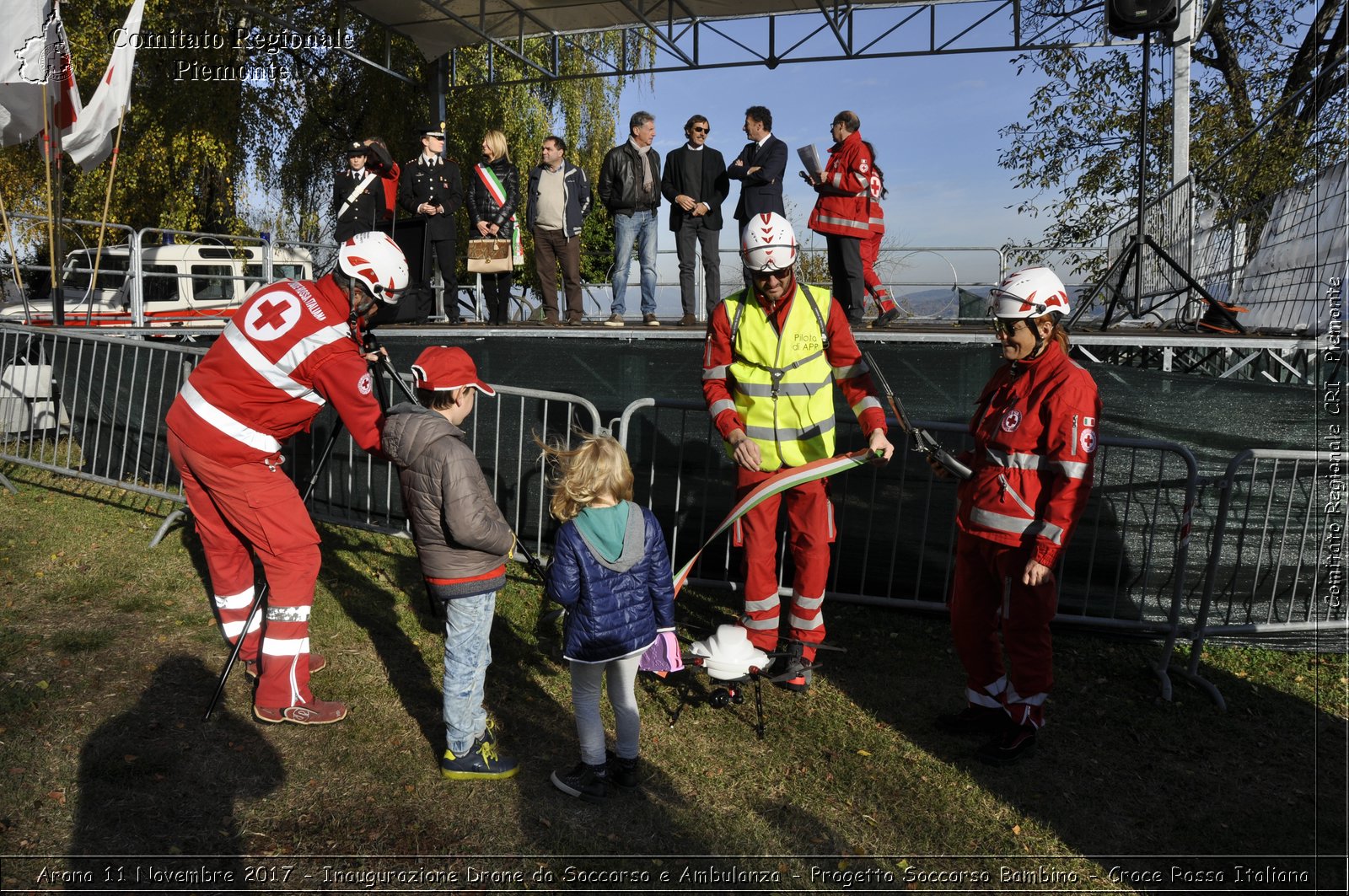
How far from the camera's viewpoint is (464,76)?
17.9m

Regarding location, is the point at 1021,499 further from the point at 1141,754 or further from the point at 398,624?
the point at 398,624

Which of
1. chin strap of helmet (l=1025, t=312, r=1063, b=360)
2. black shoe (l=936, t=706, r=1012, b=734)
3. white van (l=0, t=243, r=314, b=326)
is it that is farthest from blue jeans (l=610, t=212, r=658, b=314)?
white van (l=0, t=243, r=314, b=326)

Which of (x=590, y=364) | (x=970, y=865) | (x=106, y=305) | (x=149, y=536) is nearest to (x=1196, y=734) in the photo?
(x=970, y=865)

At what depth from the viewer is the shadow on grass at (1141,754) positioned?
3.42 metres

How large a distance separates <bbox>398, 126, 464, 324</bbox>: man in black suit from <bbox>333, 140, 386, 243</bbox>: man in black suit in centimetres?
30

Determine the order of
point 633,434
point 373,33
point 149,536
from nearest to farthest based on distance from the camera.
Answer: point 633,434 → point 149,536 → point 373,33

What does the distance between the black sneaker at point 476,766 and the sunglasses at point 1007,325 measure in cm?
262

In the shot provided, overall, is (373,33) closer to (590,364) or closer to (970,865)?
(590,364)

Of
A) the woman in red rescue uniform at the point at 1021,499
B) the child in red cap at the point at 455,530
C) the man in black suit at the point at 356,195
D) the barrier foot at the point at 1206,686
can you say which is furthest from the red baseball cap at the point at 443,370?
the man in black suit at the point at 356,195

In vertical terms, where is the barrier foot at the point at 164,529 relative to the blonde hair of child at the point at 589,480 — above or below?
below

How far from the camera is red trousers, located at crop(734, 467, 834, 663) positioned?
14.4 ft

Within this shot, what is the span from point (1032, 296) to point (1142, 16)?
4716 millimetres

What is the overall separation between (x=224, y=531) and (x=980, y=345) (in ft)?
16.7

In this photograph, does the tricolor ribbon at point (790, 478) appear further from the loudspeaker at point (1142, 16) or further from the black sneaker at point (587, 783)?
the loudspeaker at point (1142, 16)
